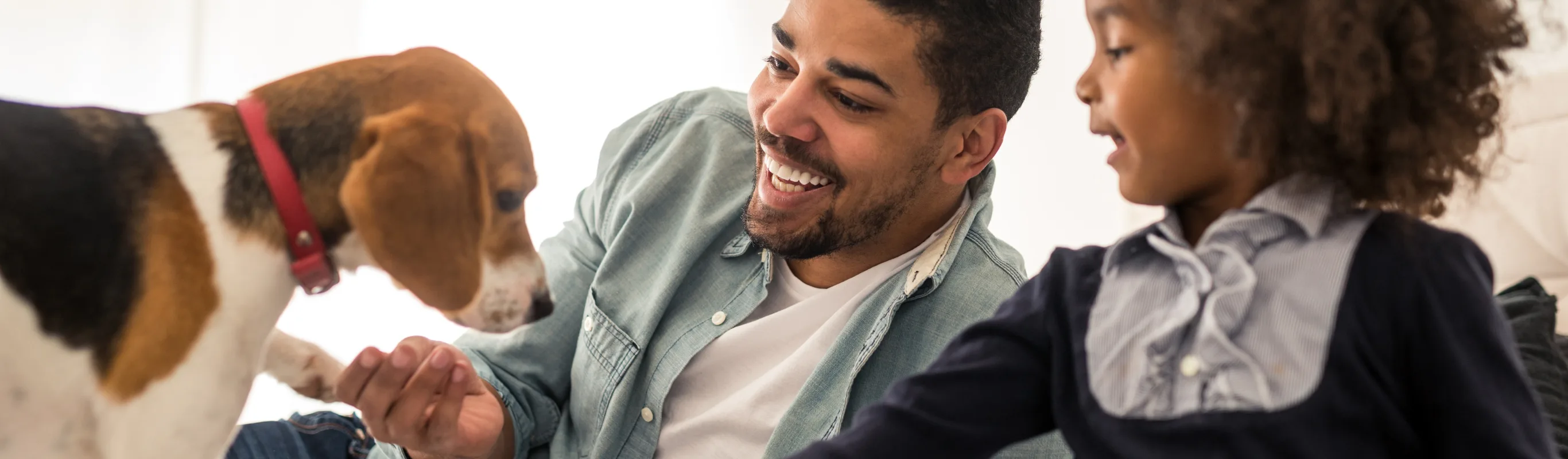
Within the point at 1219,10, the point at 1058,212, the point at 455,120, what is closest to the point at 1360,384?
the point at 1219,10

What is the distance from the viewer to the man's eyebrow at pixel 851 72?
141 cm

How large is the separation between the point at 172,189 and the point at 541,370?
82cm

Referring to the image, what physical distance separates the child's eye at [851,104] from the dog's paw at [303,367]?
2.33 feet

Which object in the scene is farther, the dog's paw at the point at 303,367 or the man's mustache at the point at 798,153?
the man's mustache at the point at 798,153

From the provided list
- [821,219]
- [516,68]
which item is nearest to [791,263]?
[821,219]

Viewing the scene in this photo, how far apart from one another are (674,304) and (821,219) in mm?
251

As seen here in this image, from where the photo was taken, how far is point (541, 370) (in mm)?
1579

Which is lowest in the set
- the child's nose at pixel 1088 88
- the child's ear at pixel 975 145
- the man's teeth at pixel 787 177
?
the man's teeth at pixel 787 177

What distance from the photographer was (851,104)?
1.45 meters


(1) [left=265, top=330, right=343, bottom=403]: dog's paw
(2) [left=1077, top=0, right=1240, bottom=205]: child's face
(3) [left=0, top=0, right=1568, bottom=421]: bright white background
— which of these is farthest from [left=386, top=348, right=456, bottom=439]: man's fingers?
(3) [left=0, top=0, right=1568, bottom=421]: bright white background

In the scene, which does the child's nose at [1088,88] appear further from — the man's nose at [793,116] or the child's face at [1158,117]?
the man's nose at [793,116]

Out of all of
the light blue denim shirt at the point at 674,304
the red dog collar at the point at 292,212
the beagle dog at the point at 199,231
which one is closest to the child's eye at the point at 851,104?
the light blue denim shirt at the point at 674,304

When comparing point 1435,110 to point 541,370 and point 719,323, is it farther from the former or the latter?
point 541,370

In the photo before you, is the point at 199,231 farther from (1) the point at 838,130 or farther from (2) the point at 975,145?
(2) the point at 975,145
